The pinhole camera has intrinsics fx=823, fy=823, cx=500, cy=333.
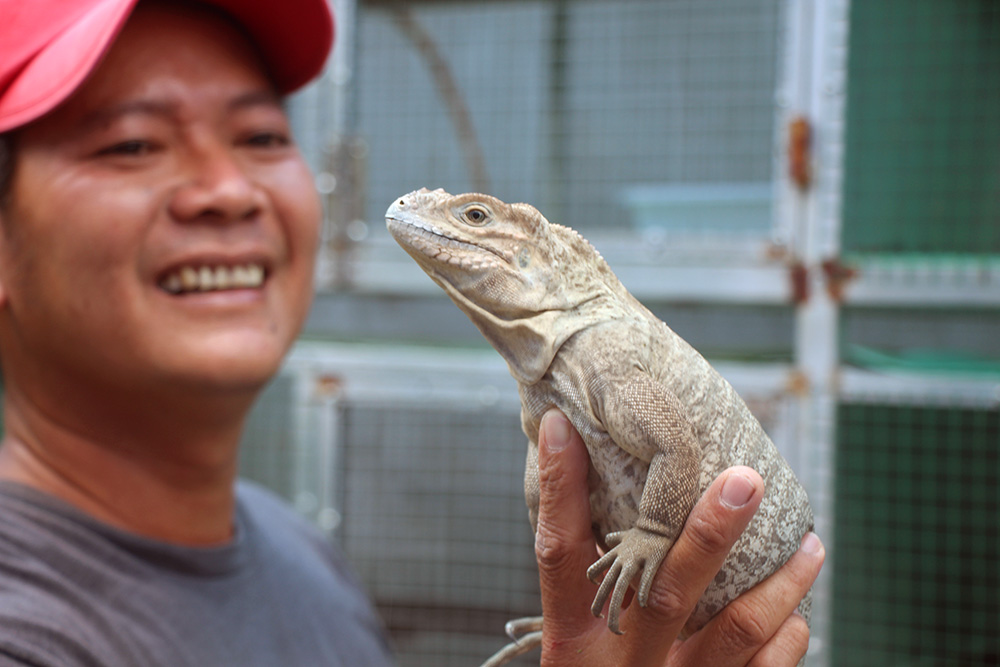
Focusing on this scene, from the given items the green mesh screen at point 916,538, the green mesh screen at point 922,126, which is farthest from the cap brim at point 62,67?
the green mesh screen at point 916,538

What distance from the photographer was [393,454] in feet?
9.18

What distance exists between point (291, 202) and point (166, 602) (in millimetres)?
830

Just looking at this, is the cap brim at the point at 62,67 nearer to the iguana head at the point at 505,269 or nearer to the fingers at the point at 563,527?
the iguana head at the point at 505,269

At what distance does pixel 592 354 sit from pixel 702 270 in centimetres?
148

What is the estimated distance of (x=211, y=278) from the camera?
1.59 meters

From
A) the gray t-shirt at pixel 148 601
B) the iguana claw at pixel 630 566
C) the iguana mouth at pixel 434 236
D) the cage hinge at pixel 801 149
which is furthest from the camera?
the cage hinge at pixel 801 149

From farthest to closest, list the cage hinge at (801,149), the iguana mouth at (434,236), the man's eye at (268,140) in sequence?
the cage hinge at (801,149)
the man's eye at (268,140)
the iguana mouth at (434,236)

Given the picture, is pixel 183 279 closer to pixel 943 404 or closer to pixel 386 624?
pixel 386 624

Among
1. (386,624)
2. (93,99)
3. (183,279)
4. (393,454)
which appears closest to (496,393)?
(393,454)

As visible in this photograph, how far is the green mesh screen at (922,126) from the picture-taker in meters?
2.29

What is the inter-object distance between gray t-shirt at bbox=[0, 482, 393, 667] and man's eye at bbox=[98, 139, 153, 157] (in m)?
0.66

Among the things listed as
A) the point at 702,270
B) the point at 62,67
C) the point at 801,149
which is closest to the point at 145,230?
the point at 62,67

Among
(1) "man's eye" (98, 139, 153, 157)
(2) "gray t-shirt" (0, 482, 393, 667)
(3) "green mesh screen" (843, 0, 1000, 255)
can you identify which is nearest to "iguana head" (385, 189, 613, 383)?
(1) "man's eye" (98, 139, 153, 157)

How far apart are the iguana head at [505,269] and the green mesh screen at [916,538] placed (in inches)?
62.2
